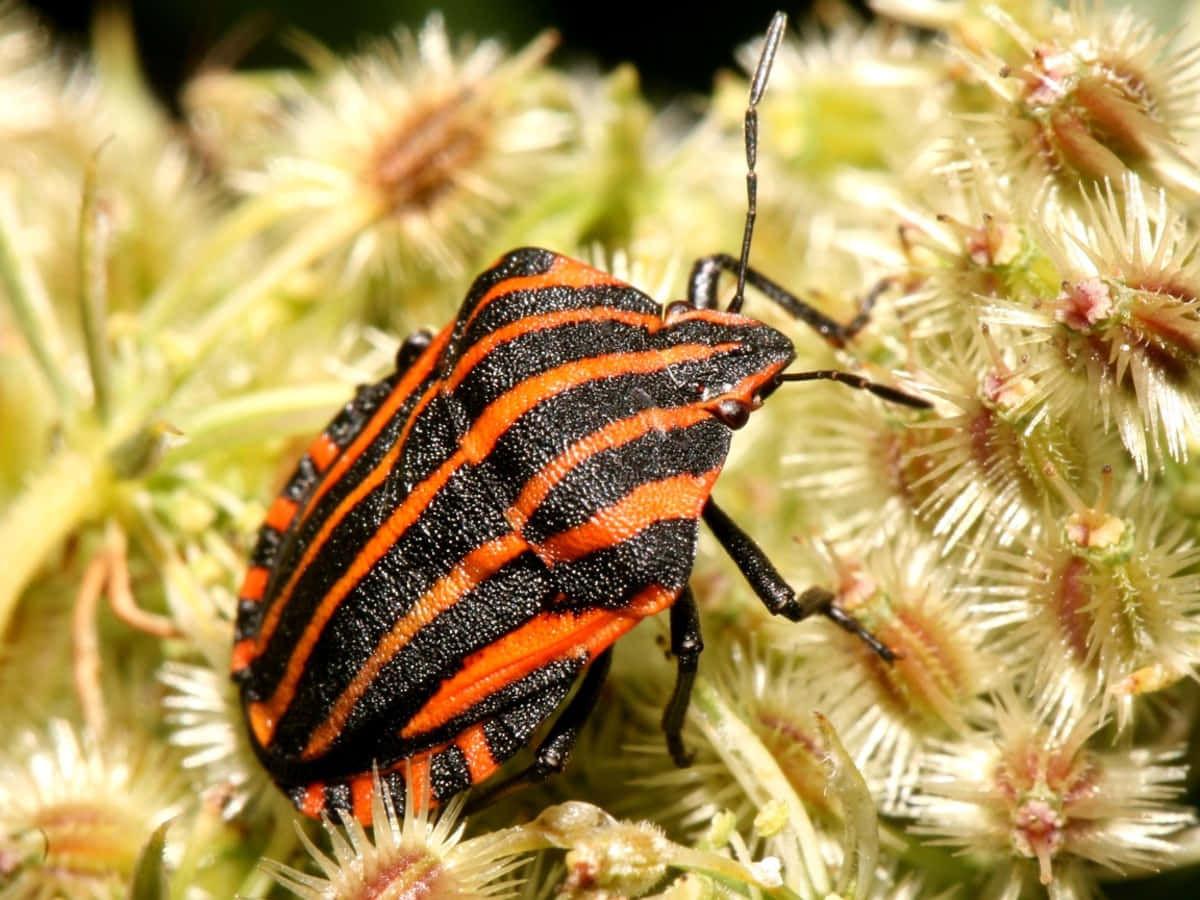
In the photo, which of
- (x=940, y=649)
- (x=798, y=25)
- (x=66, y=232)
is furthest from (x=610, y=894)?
(x=798, y=25)

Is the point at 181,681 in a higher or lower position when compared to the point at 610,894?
higher

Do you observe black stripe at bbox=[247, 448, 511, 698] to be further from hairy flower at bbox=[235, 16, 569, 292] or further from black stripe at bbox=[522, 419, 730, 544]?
hairy flower at bbox=[235, 16, 569, 292]

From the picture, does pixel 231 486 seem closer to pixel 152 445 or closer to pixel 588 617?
pixel 152 445

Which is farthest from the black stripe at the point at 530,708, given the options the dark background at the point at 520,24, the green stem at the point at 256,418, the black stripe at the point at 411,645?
the dark background at the point at 520,24

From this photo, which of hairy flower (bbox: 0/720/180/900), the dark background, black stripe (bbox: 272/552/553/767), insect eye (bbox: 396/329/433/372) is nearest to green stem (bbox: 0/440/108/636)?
hairy flower (bbox: 0/720/180/900)

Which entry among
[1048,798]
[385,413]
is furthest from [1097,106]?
[385,413]

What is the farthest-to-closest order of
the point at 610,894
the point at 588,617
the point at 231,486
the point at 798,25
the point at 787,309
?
the point at 798,25 < the point at 231,486 < the point at 787,309 < the point at 588,617 < the point at 610,894

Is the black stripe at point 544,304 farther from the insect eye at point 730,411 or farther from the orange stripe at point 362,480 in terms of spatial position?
the insect eye at point 730,411
